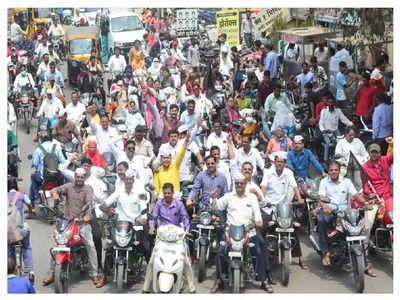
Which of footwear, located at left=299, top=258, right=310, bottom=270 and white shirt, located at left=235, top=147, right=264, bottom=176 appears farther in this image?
white shirt, located at left=235, top=147, right=264, bottom=176

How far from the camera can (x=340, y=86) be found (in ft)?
57.5

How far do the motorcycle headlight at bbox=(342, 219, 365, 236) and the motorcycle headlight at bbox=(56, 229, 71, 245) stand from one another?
3543 mm

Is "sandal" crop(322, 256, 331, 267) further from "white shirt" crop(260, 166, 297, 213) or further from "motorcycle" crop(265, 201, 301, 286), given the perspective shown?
"white shirt" crop(260, 166, 297, 213)

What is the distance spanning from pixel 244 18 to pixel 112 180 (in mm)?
17296

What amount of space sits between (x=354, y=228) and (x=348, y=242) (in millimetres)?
194

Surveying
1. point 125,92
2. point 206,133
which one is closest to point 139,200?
point 206,133

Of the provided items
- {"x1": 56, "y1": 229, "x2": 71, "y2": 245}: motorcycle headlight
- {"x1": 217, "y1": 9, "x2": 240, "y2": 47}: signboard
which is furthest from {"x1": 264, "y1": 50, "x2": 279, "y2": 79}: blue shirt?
{"x1": 56, "y1": 229, "x2": 71, "y2": 245}: motorcycle headlight

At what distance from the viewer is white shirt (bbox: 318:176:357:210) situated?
11.1 m

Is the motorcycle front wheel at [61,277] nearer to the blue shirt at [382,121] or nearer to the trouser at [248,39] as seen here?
the blue shirt at [382,121]

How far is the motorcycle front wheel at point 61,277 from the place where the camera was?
10133 mm

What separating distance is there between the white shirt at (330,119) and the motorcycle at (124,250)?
575cm

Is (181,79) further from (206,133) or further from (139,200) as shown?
(139,200)

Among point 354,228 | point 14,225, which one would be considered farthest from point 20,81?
point 354,228

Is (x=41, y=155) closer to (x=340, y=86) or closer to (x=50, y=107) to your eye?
(x=50, y=107)
